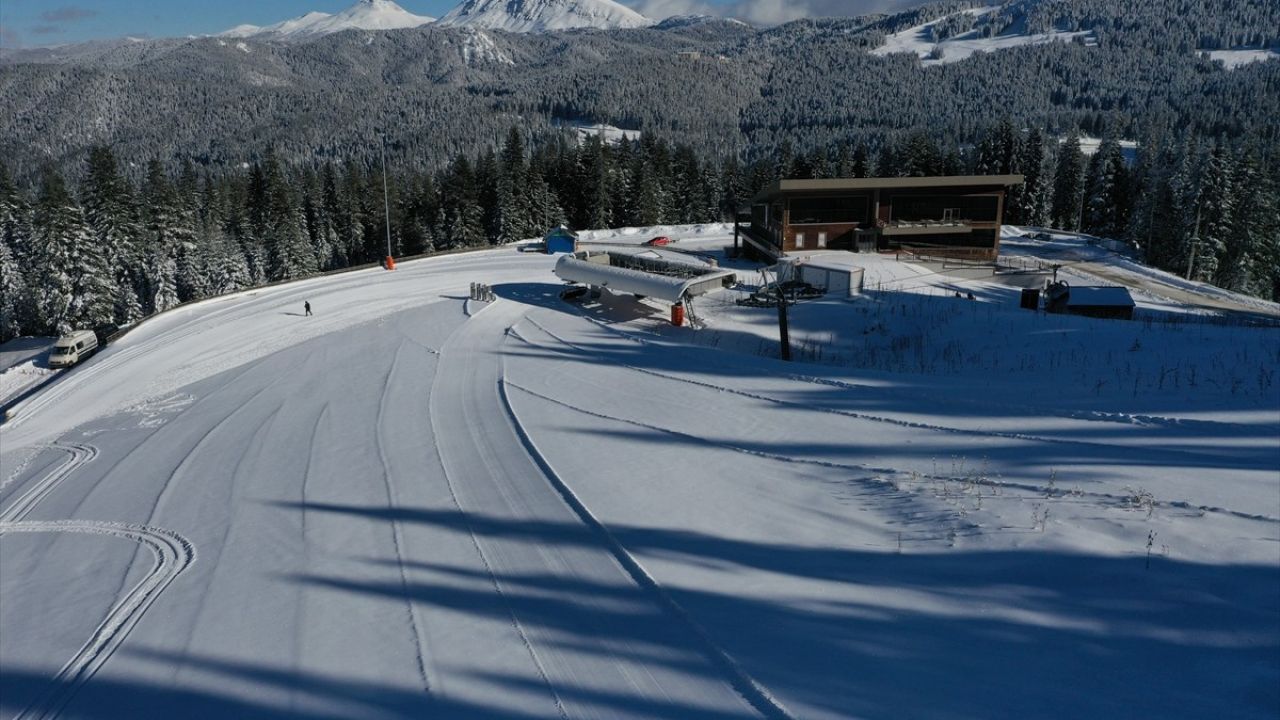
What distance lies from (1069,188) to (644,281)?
67170 millimetres

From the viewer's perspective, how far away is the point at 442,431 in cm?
1584

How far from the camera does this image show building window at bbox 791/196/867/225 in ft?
148

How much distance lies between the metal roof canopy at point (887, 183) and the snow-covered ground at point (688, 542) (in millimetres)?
24330

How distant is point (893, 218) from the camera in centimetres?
4531

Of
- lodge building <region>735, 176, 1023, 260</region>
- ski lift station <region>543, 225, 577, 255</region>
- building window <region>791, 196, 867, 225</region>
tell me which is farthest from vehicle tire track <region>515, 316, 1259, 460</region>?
ski lift station <region>543, 225, 577, 255</region>

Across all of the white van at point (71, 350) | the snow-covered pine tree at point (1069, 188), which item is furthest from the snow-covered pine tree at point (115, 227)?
the snow-covered pine tree at point (1069, 188)

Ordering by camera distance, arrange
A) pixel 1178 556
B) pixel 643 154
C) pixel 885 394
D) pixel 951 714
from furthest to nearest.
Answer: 1. pixel 643 154
2. pixel 885 394
3. pixel 1178 556
4. pixel 951 714

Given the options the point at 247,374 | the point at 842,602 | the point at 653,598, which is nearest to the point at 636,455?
the point at 653,598

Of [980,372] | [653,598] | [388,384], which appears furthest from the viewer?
[388,384]

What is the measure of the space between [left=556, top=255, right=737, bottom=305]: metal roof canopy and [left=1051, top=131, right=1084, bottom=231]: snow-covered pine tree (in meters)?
62.9

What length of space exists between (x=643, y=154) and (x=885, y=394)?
216 ft

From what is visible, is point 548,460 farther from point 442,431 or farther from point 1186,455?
point 1186,455

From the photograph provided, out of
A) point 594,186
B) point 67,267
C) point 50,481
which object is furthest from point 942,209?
point 67,267

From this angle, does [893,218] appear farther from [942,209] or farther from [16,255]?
[16,255]
